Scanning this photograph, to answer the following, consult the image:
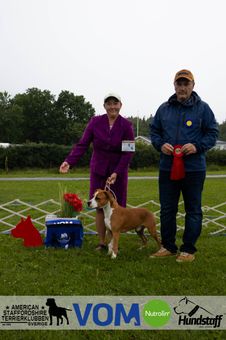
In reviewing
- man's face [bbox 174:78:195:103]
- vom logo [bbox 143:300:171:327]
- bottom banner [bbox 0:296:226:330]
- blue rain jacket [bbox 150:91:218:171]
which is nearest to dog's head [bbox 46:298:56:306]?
bottom banner [bbox 0:296:226:330]

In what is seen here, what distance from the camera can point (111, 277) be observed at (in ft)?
12.6

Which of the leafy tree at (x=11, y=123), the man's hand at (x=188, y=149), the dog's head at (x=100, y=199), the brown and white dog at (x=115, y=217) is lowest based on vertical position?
the brown and white dog at (x=115, y=217)

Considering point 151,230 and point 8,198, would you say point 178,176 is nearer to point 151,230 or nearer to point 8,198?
point 151,230

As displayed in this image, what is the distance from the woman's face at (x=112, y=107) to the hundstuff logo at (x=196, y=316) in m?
2.51

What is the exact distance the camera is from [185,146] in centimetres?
412

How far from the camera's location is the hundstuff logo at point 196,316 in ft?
9.36

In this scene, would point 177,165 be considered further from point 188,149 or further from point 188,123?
point 188,123

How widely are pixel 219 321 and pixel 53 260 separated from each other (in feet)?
6.95

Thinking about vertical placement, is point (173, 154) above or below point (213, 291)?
above

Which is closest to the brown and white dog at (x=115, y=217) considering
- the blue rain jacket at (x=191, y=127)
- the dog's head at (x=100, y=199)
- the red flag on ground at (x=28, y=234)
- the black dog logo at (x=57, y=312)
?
the dog's head at (x=100, y=199)

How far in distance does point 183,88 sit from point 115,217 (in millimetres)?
1648

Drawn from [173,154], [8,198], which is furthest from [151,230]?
[8,198]

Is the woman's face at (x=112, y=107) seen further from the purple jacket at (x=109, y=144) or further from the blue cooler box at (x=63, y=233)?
the blue cooler box at (x=63, y=233)

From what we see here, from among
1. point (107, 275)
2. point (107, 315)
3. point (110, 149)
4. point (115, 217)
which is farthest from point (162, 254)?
point (107, 315)
